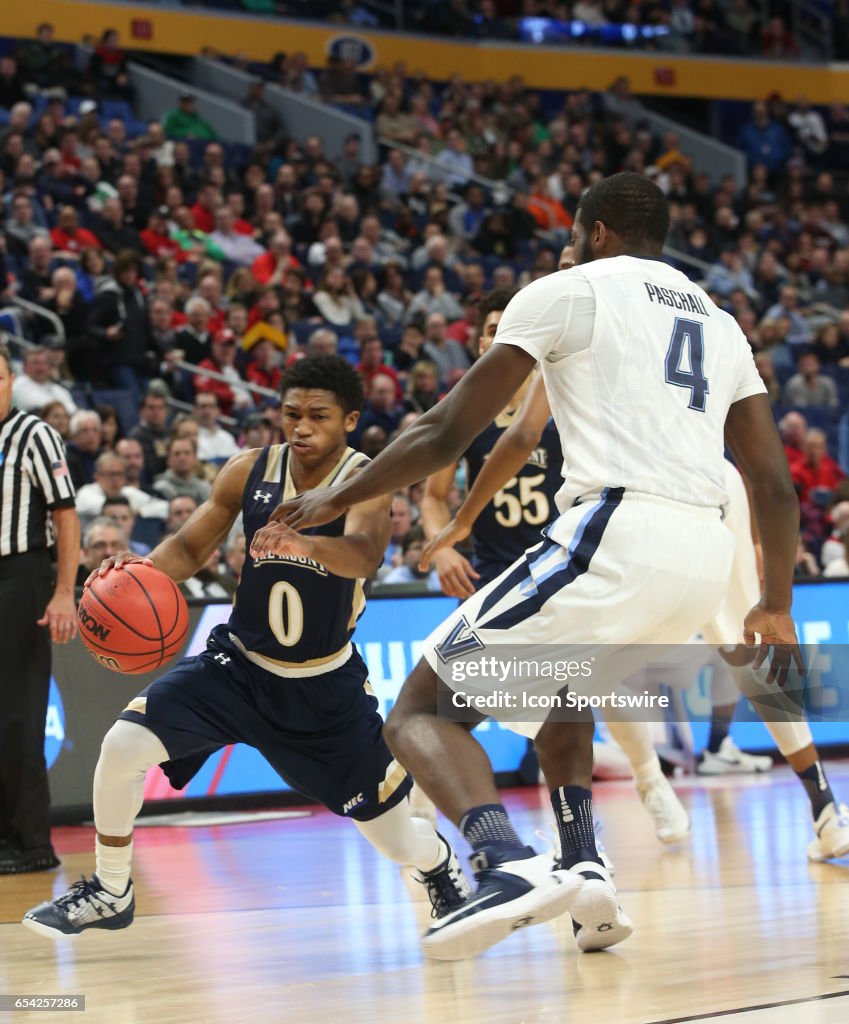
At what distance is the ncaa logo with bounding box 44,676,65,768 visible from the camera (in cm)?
823

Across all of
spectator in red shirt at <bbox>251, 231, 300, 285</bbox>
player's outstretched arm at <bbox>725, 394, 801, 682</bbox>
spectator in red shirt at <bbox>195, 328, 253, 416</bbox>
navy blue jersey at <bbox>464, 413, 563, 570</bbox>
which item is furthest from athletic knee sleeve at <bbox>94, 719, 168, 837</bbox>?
spectator in red shirt at <bbox>251, 231, 300, 285</bbox>

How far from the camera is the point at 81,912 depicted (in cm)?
468

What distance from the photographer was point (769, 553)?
13.4 feet

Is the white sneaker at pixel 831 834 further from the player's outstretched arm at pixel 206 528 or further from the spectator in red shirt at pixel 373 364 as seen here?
the spectator in red shirt at pixel 373 364

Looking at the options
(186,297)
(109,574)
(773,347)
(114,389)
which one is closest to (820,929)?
(109,574)

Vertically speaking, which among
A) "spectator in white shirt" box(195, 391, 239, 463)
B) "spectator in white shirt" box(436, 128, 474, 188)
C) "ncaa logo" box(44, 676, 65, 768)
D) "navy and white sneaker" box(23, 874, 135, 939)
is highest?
"spectator in white shirt" box(436, 128, 474, 188)

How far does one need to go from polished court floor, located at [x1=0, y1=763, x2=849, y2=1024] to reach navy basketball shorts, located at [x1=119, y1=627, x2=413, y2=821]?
0.50 m

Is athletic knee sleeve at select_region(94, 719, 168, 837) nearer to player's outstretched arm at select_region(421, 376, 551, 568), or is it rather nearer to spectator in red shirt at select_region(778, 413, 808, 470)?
player's outstretched arm at select_region(421, 376, 551, 568)

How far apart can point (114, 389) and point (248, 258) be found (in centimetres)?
383

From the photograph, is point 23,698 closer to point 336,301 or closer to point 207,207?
point 336,301

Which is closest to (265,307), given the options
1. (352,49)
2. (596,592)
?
(352,49)

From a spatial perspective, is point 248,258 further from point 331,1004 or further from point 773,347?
point 331,1004

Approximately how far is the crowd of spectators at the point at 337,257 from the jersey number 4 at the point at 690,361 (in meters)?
5.92

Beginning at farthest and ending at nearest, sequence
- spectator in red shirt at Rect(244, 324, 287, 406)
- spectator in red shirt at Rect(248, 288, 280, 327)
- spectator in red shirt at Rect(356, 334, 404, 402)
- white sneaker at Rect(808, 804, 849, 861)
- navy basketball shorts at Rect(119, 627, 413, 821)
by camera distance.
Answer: spectator in red shirt at Rect(248, 288, 280, 327) < spectator in red shirt at Rect(356, 334, 404, 402) < spectator in red shirt at Rect(244, 324, 287, 406) < white sneaker at Rect(808, 804, 849, 861) < navy basketball shorts at Rect(119, 627, 413, 821)
